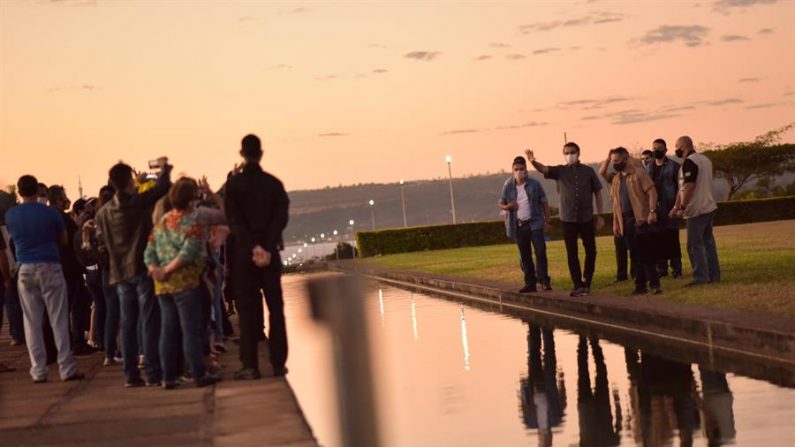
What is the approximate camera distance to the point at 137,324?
38.7 ft

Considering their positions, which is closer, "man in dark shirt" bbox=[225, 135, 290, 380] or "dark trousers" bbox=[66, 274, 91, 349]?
"man in dark shirt" bbox=[225, 135, 290, 380]

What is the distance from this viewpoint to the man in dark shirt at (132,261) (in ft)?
37.6

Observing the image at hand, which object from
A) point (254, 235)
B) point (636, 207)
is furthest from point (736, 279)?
point (254, 235)

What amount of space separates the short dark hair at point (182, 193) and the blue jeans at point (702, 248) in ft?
28.4

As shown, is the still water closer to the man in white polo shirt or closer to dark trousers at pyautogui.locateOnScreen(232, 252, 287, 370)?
dark trousers at pyautogui.locateOnScreen(232, 252, 287, 370)

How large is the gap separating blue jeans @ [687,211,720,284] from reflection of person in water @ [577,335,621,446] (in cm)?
530

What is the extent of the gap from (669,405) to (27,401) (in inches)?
207

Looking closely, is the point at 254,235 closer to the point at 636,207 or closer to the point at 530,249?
the point at 636,207

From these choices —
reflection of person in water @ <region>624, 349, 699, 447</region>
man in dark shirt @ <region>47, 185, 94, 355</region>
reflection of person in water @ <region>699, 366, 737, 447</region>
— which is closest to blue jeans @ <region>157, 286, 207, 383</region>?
reflection of person in water @ <region>624, 349, 699, 447</region>

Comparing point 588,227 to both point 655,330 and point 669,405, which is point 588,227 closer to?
point 655,330

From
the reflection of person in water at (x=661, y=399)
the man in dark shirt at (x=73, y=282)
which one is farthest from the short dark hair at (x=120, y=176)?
the reflection of person in water at (x=661, y=399)

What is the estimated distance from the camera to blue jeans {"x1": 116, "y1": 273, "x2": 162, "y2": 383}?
11.5 meters

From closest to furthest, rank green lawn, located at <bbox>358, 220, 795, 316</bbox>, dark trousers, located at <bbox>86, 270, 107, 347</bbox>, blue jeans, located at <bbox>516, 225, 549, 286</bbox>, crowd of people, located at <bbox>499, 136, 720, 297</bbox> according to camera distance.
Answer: dark trousers, located at <bbox>86, 270, 107, 347</bbox> → green lawn, located at <bbox>358, 220, 795, 316</bbox> → crowd of people, located at <bbox>499, 136, 720, 297</bbox> → blue jeans, located at <bbox>516, 225, 549, 286</bbox>

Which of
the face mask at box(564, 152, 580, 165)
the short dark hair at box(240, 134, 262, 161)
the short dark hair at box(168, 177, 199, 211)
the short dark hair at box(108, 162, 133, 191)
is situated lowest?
the short dark hair at box(168, 177, 199, 211)
